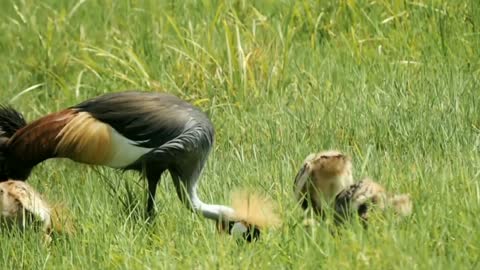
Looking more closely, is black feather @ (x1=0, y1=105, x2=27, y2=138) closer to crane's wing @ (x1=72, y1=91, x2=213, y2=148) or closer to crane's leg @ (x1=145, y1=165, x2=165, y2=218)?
crane's wing @ (x1=72, y1=91, x2=213, y2=148)

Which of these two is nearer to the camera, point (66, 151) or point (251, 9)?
point (66, 151)

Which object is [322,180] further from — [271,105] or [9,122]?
[271,105]

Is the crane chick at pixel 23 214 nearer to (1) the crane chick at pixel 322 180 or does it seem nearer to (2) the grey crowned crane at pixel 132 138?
(2) the grey crowned crane at pixel 132 138

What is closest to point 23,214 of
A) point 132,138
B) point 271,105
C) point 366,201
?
point 132,138

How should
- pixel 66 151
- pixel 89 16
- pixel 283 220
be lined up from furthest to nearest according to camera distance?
pixel 89 16
pixel 66 151
pixel 283 220

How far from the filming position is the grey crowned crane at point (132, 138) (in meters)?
5.73

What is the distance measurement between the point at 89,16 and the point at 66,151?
3450 mm

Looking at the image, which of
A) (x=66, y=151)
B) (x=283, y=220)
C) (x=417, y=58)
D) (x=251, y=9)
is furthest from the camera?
(x=251, y=9)

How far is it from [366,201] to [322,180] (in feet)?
1.12

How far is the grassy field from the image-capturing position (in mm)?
4762

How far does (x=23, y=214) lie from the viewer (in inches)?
213

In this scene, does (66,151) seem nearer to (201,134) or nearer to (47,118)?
(47,118)

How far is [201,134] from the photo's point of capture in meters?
5.75

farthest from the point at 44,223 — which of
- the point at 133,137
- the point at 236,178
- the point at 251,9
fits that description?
the point at 251,9
